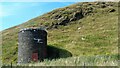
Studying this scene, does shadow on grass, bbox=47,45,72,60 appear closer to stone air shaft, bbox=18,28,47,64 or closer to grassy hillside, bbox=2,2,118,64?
grassy hillside, bbox=2,2,118,64

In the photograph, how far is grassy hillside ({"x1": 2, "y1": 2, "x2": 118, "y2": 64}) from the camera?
2109 inches

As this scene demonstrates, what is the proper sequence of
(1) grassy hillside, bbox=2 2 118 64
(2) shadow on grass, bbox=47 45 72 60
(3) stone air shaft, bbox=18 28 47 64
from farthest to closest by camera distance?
(1) grassy hillside, bbox=2 2 118 64 → (2) shadow on grass, bbox=47 45 72 60 → (3) stone air shaft, bbox=18 28 47 64

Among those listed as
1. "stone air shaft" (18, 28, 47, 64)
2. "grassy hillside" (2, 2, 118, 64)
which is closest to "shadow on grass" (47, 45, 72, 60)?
"grassy hillside" (2, 2, 118, 64)

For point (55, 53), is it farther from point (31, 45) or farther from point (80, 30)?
point (80, 30)

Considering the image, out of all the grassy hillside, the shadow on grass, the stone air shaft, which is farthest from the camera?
the grassy hillside

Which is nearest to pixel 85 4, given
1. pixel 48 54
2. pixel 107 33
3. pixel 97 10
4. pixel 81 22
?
pixel 97 10

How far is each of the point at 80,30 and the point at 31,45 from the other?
3834 cm

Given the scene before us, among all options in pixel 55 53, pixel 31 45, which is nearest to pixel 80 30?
pixel 55 53

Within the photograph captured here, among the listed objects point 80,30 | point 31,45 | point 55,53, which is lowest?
point 80,30

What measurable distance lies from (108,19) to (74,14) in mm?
10892

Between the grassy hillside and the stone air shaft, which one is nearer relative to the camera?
the stone air shaft

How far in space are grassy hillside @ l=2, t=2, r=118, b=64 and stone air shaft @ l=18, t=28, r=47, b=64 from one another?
764 cm

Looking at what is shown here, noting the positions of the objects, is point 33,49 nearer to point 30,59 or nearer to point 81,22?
point 30,59

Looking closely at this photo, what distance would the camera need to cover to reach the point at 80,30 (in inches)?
2960
